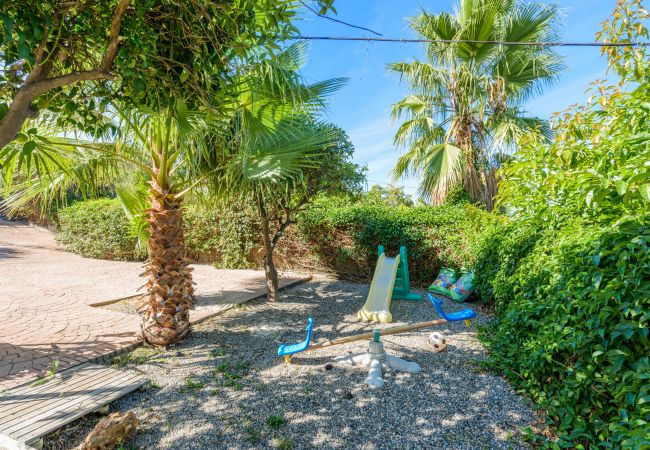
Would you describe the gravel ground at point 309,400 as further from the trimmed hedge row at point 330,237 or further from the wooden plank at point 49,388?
the trimmed hedge row at point 330,237

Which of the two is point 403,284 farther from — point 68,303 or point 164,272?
point 68,303

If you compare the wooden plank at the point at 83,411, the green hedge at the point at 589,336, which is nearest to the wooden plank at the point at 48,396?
the wooden plank at the point at 83,411

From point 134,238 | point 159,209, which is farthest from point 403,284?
point 134,238

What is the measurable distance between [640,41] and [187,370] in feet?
17.8

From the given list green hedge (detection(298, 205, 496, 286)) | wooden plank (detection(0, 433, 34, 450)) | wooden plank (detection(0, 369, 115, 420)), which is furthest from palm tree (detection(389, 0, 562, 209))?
wooden plank (detection(0, 433, 34, 450))

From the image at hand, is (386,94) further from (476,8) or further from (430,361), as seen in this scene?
(430,361)

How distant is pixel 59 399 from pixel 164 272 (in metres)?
1.65

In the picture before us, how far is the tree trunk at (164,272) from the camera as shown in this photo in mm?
4219

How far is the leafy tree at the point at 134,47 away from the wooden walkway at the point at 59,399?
2192mm

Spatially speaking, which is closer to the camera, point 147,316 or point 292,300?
point 147,316

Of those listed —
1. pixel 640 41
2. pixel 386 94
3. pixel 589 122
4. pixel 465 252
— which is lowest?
pixel 465 252

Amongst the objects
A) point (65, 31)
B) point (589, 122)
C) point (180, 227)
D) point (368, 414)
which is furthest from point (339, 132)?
point (368, 414)

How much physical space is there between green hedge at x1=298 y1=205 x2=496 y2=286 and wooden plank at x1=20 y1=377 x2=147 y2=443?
5.41 metres

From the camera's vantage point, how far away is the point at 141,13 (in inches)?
86.9
